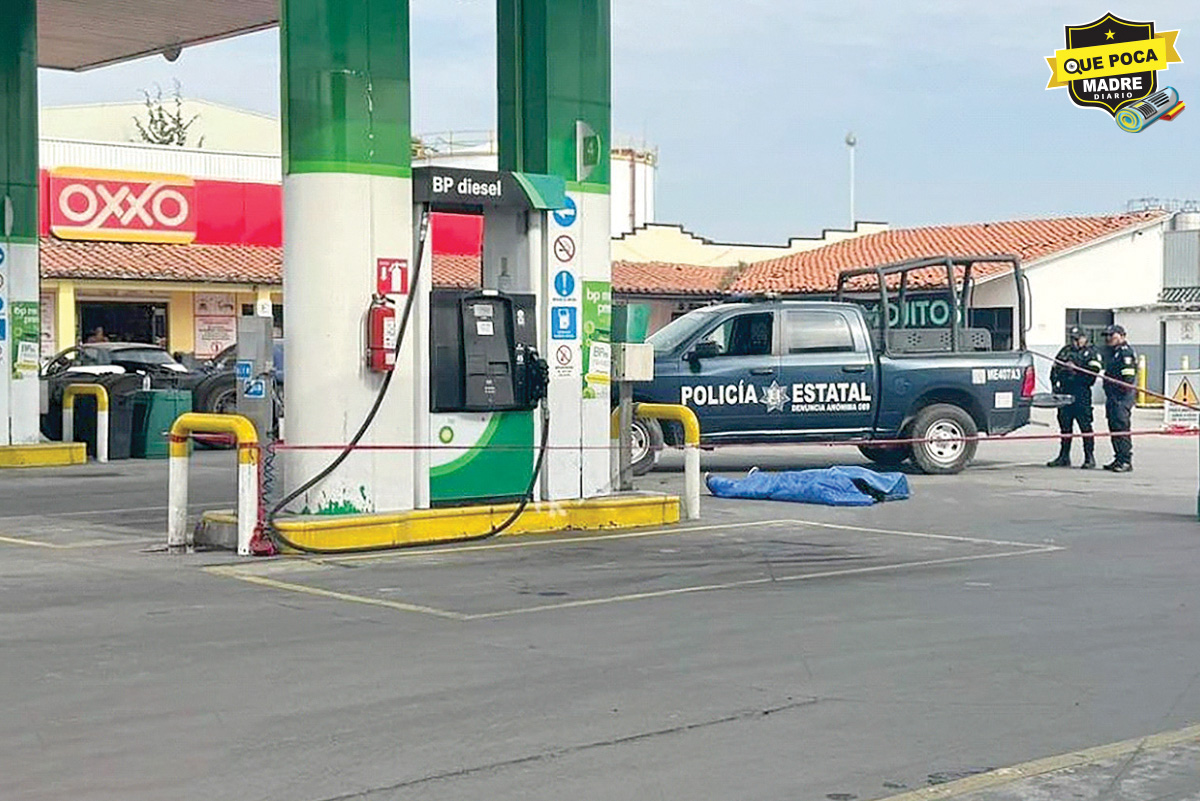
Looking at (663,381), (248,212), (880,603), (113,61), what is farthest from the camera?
(248,212)

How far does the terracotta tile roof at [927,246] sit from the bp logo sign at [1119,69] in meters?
16.7

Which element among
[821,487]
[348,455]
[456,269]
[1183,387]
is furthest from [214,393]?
[1183,387]

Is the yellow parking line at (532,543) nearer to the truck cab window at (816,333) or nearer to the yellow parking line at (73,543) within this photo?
the yellow parking line at (73,543)

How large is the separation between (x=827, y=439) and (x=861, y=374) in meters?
0.88

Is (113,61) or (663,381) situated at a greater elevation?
(113,61)

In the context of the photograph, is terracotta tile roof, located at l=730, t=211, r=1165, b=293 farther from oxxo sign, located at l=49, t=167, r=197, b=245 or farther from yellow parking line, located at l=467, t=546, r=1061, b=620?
yellow parking line, located at l=467, t=546, r=1061, b=620

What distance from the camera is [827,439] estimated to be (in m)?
20.5

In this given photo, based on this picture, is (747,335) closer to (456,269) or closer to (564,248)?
(564,248)

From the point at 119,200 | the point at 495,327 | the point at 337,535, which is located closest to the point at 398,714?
the point at 337,535

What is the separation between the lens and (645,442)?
65.2 ft

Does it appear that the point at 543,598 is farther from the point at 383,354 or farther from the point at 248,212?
the point at 248,212

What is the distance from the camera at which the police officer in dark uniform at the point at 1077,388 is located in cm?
2236

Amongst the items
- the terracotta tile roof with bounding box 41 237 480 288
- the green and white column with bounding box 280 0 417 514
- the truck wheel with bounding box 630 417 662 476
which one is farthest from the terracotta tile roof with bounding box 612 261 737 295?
the green and white column with bounding box 280 0 417 514

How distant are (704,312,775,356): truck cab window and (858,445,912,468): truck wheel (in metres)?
1.82
